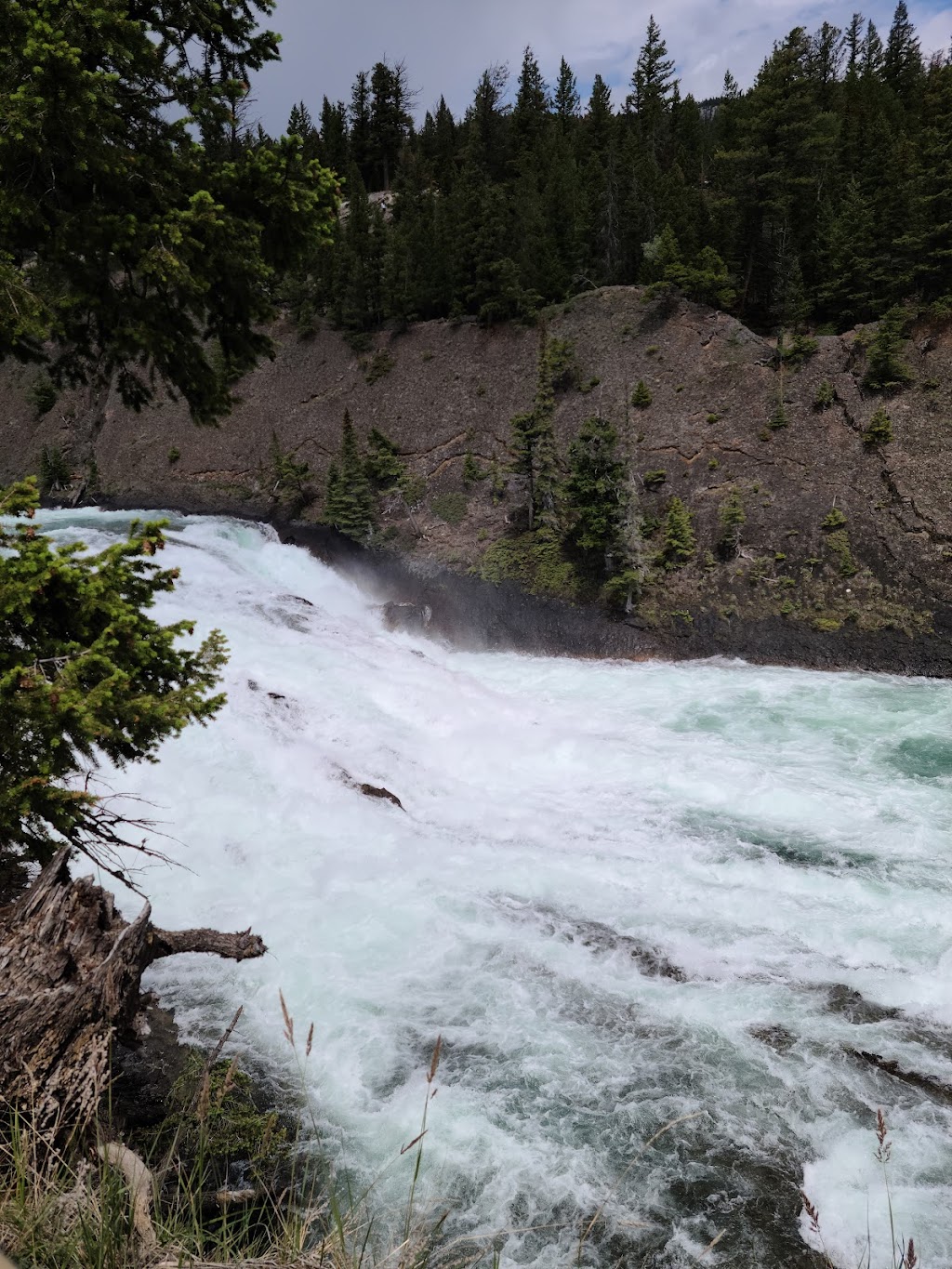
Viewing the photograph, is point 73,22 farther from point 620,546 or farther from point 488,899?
point 620,546

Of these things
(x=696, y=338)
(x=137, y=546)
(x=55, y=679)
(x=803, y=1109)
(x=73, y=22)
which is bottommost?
(x=803, y=1109)

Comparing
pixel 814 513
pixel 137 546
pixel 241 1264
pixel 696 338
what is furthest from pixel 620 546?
pixel 241 1264

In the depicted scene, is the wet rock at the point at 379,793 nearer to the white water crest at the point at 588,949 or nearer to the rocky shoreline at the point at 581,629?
the white water crest at the point at 588,949

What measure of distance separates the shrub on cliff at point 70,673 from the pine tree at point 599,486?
17.7m

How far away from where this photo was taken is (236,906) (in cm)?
744

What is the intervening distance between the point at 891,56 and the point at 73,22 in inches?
2903

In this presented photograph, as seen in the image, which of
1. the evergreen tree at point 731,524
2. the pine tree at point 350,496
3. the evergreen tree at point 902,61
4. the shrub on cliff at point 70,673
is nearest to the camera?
the shrub on cliff at point 70,673

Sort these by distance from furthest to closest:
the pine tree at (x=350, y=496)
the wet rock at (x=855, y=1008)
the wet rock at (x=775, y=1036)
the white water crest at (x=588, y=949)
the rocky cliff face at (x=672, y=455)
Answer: the pine tree at (x=350, y=496) < the rocky cliff face at (x=672, y=455) < the wet rock at (x=855, y=1008) < the wet rock at (x=775, y=1036) < the white water crest at (x=588, y=949)

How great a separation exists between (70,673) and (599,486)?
61.2ft

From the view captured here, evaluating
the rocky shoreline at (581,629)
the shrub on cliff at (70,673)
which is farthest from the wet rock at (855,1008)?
the rocky shoreline at (581,629)

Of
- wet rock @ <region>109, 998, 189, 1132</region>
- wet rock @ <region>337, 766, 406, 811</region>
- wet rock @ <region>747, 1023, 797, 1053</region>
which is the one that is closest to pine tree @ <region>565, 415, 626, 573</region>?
wet rock @ <region>337, 766, 406, 811</region>

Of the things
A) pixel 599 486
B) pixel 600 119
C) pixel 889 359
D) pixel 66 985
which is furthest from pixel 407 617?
pixel 600 119

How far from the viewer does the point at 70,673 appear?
144 inches

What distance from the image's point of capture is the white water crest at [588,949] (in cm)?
488
